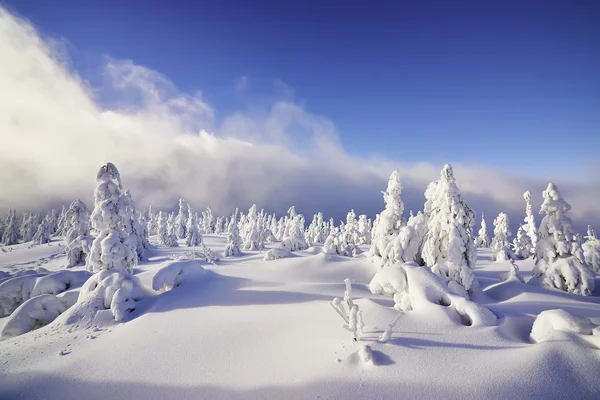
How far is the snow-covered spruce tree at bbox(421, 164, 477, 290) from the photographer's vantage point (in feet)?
62.1

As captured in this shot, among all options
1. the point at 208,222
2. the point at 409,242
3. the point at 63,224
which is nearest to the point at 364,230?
the point at 409,242

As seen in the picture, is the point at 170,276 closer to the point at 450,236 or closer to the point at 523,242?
the point at 450,236

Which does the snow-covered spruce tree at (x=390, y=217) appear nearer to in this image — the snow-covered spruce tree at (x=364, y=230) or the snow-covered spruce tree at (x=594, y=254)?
the snow-covered spruce tree at (x=594, y=254)

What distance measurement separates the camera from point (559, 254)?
2252 centimetres

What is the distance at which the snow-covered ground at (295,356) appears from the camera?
7.27 metres

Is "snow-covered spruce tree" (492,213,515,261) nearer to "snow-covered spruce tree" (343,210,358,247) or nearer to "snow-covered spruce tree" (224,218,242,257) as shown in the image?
"snow-covered spruce tree" (343,210,358,247)

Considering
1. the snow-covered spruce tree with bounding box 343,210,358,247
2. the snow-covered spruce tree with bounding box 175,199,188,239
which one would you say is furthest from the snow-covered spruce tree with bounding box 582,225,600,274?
the snow-covered spruce tree with bounding box 175,199,188,239

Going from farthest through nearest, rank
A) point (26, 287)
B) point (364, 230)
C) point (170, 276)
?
1. point (364, 230)
2. point (26, 287)
3. point (170, 276)

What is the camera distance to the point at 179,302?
16.5m

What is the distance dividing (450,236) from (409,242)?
3346 millimetres

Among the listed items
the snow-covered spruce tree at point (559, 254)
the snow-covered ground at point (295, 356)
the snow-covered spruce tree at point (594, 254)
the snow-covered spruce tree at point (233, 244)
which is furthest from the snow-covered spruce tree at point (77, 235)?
the snow-covered spruce tree at point (594, 254)

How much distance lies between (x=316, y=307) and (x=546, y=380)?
30.0ft

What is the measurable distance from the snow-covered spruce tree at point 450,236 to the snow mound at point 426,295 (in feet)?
19.0

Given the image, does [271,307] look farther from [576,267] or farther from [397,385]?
[576,267]
